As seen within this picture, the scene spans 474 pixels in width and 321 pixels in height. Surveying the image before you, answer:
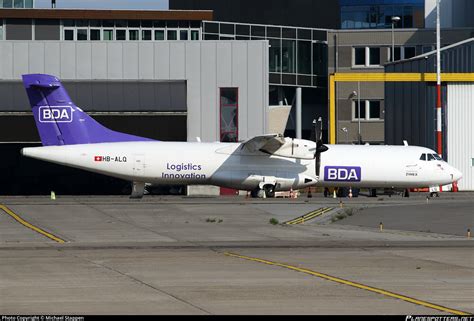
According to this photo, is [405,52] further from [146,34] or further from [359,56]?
[146,34]

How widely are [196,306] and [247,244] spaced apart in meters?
13.3

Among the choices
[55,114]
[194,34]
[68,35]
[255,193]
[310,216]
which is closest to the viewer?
[310,216]

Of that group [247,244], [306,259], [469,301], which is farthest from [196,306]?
[247,244]

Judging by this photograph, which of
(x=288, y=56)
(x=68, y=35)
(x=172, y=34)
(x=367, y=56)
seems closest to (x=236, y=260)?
(x=68, y=35)

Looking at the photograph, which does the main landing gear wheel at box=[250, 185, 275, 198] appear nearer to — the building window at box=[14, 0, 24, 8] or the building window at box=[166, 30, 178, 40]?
the building window at box=[166, 30, 178, 40]

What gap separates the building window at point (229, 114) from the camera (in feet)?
234

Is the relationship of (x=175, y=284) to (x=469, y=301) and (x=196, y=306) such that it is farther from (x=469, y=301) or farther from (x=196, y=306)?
(x=469, y=301)

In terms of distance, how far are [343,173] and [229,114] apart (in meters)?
17.0

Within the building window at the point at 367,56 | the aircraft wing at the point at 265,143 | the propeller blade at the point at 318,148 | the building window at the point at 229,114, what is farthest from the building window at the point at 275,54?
the propeller blade at the point at 318,148

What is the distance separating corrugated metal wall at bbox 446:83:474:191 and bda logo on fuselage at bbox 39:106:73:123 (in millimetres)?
25734

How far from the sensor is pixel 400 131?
7394 centimetres

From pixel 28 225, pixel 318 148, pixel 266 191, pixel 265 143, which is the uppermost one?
pixel 265 143

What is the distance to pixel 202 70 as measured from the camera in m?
71.9

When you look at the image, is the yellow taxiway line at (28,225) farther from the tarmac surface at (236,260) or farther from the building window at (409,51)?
the building window at (409,51)
